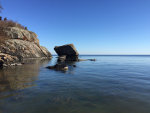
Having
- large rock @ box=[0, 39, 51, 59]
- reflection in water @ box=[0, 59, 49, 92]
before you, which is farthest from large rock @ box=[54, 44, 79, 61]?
reflection in water @ box=[0, 59, 49, 92]

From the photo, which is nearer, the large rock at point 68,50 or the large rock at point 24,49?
the large rock at point 24,49

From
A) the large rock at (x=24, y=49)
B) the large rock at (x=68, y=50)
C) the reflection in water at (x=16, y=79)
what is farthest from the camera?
the large rock at (x=68, y=50)

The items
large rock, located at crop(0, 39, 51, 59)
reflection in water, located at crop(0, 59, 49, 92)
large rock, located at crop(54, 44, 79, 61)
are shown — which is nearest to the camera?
reflection in water, located at crop(0, 59, 49, 92)

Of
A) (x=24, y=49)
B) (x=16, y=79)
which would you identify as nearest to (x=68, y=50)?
(x=24, y=49)

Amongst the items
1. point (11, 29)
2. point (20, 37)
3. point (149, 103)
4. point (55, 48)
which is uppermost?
point (11, 29)

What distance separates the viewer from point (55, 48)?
184 feet

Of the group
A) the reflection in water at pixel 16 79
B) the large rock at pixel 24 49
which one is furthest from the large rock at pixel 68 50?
the reflection in water at pixel 16 79

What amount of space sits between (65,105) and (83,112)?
114cm

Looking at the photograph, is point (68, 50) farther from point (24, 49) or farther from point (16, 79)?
point (16, 79)

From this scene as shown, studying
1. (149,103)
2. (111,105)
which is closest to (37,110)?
(111,105)

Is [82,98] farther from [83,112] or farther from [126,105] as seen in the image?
[126,105]

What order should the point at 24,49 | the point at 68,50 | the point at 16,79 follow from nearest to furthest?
the point at 16,79, the point at 24,49, the point at 68,50

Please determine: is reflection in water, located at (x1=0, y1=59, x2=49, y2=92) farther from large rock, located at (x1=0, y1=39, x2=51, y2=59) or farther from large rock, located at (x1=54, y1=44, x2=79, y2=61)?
large rock, located at (x1=54, y1=44, x2=79, y2=61)

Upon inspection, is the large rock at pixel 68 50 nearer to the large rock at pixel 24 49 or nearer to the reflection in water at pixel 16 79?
the large rock at pixel 24 49
